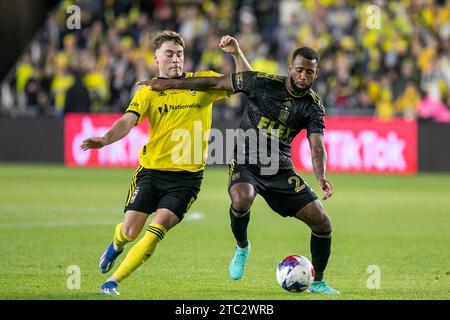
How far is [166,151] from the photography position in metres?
8.46

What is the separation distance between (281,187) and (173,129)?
40.3 inches

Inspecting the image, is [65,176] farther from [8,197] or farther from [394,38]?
[394,38]

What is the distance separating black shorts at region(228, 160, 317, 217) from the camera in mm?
8414

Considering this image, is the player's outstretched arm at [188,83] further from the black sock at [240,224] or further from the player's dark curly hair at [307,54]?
the black sock at [240,224]

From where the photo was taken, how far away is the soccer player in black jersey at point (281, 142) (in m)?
8.34

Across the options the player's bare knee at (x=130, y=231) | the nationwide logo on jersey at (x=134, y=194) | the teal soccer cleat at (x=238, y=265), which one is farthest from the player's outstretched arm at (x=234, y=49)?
the player's bare knee at (x=130, y=231)

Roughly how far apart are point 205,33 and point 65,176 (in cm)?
585

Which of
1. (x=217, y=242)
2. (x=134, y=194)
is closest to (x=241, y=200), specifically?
(x=134, y=194)

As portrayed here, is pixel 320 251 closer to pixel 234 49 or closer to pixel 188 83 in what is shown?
pixel 188 83

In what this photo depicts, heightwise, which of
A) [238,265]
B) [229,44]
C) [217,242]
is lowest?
[217,242]

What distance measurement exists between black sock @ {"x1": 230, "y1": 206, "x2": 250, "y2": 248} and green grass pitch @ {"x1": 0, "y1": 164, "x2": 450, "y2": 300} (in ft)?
1.25

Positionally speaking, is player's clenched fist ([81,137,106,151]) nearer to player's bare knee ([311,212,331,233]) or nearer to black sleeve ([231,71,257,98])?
black sleeve ([231,71,257,98])

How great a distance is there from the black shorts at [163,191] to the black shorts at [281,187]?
1.43 feet

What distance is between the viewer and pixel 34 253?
10.8 meters
